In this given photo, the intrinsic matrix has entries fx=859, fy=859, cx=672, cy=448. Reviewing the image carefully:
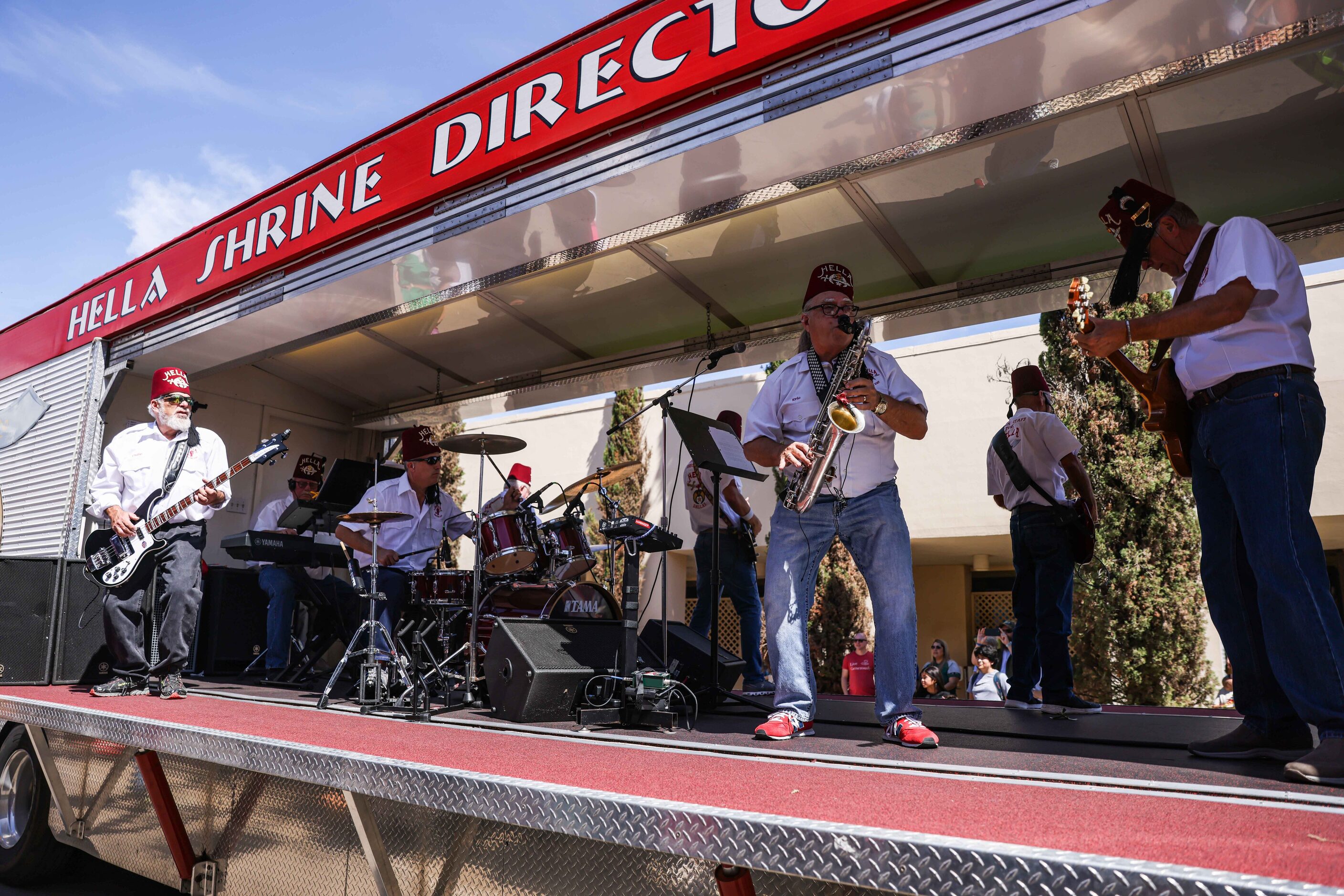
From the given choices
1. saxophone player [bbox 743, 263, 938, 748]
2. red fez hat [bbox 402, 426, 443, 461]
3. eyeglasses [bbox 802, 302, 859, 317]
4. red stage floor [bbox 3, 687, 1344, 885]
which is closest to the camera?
red stage floor [bbox 3, 687, 1344, 885]

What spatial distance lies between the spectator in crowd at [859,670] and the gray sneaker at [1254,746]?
6123 mm

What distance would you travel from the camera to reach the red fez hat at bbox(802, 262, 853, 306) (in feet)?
11.4

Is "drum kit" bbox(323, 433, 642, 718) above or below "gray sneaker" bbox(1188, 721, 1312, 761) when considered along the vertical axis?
above

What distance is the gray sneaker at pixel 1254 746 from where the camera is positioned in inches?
104

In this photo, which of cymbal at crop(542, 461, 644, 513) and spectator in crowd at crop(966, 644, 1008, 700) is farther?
spectator in crowd at crop(966, 644, 1008, 700)

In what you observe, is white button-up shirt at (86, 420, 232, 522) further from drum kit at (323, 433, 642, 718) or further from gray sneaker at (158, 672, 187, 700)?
drum kit at (323, 433, 642, 718)

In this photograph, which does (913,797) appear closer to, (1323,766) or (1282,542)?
(1323,766)

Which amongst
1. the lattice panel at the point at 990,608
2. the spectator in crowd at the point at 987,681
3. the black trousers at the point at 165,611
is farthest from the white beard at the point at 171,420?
the lattice panel at the point at 990,608

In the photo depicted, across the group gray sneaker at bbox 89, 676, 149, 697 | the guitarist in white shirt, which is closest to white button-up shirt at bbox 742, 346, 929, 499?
the guitarist in white shirt

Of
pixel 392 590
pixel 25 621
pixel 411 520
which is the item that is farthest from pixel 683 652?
pixel 25 621

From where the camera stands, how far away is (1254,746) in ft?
8.87

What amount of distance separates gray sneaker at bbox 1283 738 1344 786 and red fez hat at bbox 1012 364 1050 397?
3026 millimetres

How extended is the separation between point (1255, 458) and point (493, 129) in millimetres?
3435

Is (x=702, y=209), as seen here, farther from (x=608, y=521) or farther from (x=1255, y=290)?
(x=1255, y=290)
